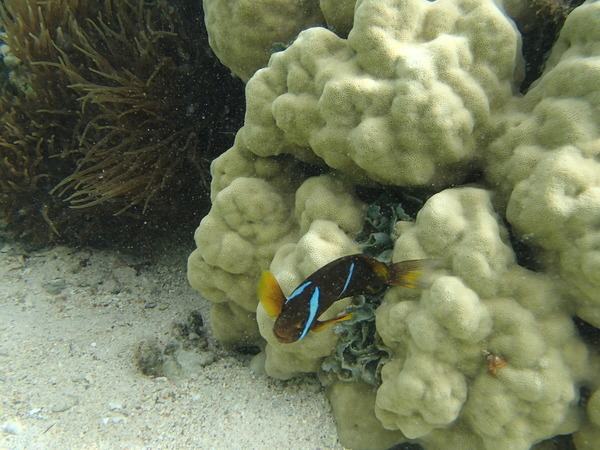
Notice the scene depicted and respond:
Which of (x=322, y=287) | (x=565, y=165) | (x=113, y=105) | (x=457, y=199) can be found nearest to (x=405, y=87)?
(x=457, y=199)

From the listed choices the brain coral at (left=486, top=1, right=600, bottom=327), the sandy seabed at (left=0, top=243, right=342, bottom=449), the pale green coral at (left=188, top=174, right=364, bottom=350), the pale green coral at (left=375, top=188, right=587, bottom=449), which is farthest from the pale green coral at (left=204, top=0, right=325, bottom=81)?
the sandy seabed at (left=0, top=243, right=342, bottom=449)

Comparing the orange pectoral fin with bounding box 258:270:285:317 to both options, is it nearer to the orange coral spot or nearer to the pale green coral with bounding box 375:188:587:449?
the pale green coral with bounding box 375:188:587:449

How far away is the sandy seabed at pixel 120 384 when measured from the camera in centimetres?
261

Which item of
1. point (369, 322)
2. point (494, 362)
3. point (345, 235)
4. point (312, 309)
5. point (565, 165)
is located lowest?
point (369, 322)

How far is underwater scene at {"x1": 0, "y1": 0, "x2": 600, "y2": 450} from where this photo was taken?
6.45ft

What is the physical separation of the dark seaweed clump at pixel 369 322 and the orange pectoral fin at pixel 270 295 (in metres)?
0.59

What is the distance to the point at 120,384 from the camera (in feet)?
10.1

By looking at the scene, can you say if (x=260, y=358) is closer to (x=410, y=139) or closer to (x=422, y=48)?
(x=410, y=139)

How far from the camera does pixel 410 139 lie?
2133 millimetres

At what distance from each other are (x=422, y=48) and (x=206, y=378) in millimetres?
2601

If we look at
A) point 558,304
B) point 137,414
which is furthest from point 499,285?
point 137,414

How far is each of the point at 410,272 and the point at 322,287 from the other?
1.48ft

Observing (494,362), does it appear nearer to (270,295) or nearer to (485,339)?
(485,339)

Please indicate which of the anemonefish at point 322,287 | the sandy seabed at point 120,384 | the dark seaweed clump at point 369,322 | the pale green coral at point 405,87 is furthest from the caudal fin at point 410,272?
the sandy seabed at point 120,384
